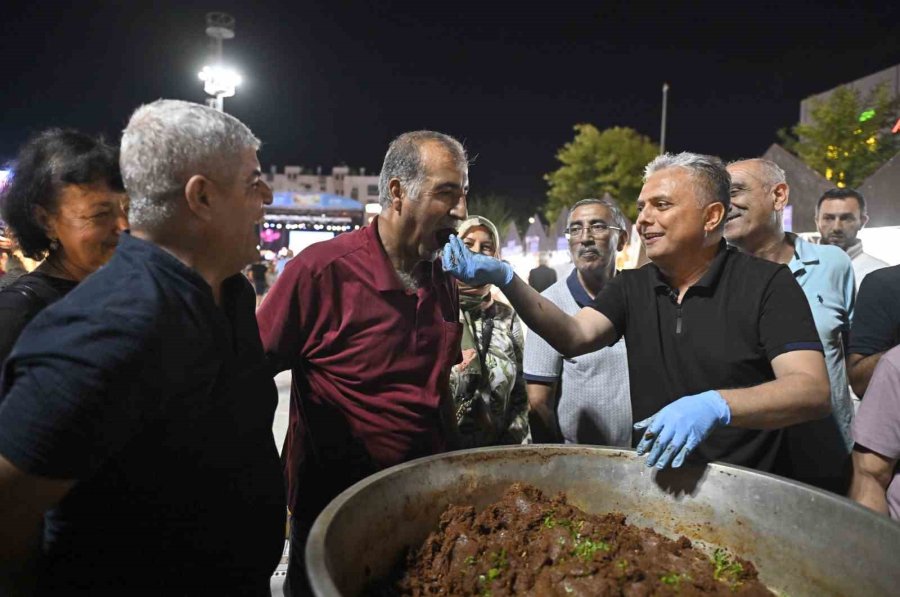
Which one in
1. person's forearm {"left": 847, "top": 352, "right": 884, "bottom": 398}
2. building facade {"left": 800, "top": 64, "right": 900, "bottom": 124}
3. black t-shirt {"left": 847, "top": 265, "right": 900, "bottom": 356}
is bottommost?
person's forearm {"left": 847, "top": 352, "right": 884, "bottom": 398}

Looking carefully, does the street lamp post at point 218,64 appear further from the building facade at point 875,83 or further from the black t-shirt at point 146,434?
the building facade at point 875,83

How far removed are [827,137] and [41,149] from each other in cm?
2444

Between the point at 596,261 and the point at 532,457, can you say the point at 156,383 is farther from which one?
the point at 596,261

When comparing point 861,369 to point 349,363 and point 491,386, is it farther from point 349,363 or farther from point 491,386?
point 349,363

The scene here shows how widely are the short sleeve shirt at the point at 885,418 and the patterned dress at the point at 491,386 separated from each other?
160 cm

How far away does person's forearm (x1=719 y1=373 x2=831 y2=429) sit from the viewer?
1.68m

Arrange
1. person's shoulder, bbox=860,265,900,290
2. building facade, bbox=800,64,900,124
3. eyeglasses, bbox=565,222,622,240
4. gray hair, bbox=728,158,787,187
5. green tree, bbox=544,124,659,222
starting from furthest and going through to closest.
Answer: green tree, bbox=544,124,659,222
building facade, bbox=800,64,900,124
eyeglasses, bbox=565,222,622,240
gray hair, bbox=728,158,787,187
person's shoulder, bbox=860,265,900,290

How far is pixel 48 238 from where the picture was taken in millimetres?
1981

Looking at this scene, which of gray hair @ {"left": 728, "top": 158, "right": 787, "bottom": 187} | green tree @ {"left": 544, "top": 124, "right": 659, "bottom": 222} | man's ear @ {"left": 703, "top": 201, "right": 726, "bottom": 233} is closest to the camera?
man's ear @ {"left": 703, "top": 201, "right": 726, "bottom": 233}

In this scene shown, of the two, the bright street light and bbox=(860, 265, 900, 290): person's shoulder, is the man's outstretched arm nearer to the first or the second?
bbox=(860, 265, 900, 290): person's shoulder

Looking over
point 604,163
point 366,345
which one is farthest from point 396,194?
point 604,163

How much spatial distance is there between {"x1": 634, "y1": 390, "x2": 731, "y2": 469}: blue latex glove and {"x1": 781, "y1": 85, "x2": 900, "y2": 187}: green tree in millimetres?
22137

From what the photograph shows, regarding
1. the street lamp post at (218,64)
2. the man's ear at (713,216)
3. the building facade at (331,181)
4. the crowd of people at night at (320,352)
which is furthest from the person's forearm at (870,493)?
the building facade at (331,181)

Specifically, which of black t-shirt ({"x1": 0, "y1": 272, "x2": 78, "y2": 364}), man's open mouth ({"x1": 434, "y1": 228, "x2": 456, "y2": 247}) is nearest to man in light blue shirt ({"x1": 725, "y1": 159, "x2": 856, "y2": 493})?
man's open mouth ({"x1": 434, "y1": 228, "x2": 456, "y2": 247})
